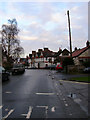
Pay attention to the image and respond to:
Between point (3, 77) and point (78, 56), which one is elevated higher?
point (78, 56)

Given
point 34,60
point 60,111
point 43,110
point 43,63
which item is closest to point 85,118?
point 60,111

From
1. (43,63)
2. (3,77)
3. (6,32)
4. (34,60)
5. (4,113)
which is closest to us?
(4,113)

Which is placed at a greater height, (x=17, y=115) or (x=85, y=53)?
(x=85, y=53)

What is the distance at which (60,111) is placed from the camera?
5.79 meters

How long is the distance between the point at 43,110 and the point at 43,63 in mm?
74101

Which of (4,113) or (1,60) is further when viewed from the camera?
(1,60)

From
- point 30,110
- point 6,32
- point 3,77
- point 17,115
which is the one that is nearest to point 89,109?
point 30,110

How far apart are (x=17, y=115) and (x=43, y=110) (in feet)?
3.52

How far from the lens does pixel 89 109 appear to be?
6.07m

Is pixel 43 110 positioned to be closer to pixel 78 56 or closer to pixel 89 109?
pixel 89 109

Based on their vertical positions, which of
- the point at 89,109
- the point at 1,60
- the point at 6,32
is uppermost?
the point at 6,32

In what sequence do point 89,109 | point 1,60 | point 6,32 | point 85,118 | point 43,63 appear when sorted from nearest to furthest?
point 85,118
point 89,109
point 1,60
point 6,32
point 43,63

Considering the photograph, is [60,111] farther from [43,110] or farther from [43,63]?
[43,63]

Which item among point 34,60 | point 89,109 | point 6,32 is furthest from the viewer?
point 34,60
